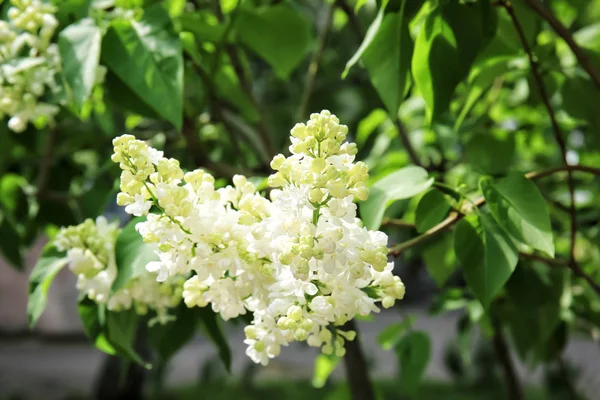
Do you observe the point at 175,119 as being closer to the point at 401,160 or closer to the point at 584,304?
the point at 401,160

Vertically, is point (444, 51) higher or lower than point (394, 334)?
higher

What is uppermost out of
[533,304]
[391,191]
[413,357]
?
[391,191]

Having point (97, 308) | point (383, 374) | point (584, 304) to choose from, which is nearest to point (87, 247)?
point (97, 308)

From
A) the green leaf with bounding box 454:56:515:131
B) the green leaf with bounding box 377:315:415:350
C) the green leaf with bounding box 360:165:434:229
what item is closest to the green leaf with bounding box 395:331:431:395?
the green leaf with bounding box 377:315:415:350

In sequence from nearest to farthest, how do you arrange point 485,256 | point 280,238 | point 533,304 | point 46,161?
1. point 280,238
2. point 485,256
3. point 533,304
4. point 46,161

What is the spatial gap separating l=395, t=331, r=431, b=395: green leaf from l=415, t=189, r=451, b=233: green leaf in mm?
462

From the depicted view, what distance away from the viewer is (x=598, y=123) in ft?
2.79

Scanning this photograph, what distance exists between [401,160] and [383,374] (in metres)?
3.22

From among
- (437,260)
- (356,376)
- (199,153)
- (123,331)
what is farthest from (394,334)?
(123,331)

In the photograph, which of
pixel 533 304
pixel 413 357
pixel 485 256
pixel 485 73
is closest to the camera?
pixel 485 256

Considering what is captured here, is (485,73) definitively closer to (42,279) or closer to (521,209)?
(521,209)

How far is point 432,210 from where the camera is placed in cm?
61

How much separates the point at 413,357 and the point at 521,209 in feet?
1.66

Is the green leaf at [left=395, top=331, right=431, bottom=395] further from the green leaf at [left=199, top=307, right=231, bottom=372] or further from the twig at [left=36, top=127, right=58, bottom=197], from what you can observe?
the twig at [left=36, top=127, right=58, bottom=197]
